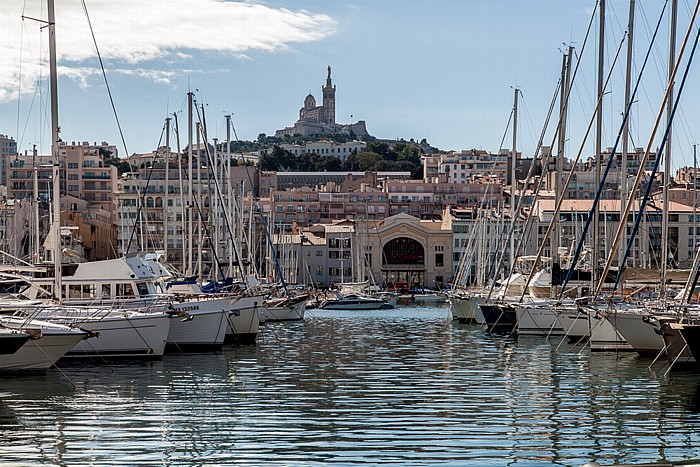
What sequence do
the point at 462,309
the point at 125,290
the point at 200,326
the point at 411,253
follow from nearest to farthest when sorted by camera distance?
Answer: 1. the point at 125,290
2. the point at 200,326
3. the point at 462,309
4. the point at 411,253

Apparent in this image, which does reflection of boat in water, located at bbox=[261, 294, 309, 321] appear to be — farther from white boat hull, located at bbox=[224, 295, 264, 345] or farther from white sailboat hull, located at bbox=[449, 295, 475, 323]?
white boat hull, located at bbox=[224, 295, 264, 345]

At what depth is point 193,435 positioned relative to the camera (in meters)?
20.9

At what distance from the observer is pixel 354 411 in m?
24.0

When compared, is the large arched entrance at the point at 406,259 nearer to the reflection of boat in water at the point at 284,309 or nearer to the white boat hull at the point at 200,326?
the reflection of boat in water at the point at 284,309

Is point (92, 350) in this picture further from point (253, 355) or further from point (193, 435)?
point (193, 435)

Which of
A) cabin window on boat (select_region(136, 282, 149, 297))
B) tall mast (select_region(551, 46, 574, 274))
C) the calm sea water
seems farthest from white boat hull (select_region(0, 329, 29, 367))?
tall mast (select_region(551, 46, 574, 274))

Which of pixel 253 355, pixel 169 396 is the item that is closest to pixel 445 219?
pixel 253 355

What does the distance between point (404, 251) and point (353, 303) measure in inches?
2067

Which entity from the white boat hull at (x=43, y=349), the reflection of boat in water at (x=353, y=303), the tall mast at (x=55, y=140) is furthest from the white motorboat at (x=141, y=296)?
the reflection of boat in water at (x=353, y=303)

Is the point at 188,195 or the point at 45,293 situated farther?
the point at 188,195

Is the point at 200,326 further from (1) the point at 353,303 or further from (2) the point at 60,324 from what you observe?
(1) the point at 353,303

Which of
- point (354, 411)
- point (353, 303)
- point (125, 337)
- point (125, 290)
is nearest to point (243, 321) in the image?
point (125, 290)

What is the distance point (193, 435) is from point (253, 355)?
57.2ft

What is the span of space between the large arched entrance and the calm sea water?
333 ft
